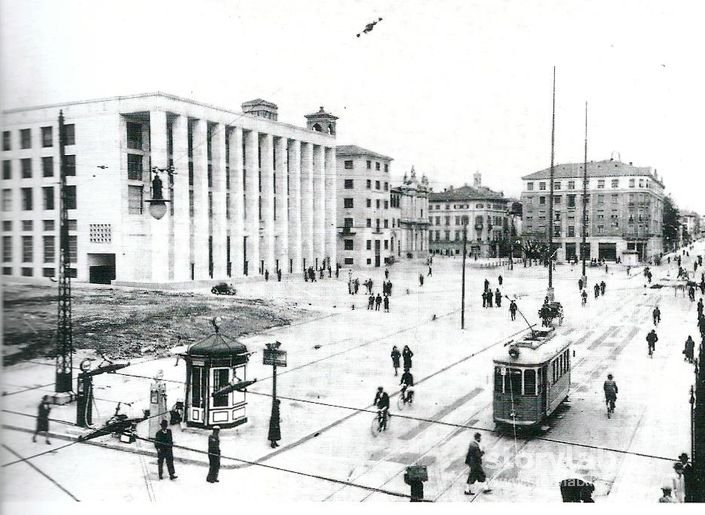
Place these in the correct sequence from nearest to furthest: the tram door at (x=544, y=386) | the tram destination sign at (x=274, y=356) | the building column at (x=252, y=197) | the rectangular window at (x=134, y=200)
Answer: the tram destination sign at (x=274, y=356) < the tram door at (x=544, y=386) < the rectangular window at (x=134, y=200) < the building column at (x=252, y=197)

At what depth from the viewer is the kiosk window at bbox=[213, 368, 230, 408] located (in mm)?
13805

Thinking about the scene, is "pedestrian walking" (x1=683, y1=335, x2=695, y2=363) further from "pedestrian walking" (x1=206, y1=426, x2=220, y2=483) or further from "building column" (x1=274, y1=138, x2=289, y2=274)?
"building column" (x1=274, y1=138, x2=289, y2=274)

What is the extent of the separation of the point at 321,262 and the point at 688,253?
31.4 m

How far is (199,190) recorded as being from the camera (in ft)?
133

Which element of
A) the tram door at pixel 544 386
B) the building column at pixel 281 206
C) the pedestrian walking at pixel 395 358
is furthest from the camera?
the building column at pixel 281 206

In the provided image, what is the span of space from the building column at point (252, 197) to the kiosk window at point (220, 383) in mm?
33043

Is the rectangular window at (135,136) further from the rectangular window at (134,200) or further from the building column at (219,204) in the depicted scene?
the building column at (219,204)

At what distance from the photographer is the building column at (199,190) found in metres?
40.6

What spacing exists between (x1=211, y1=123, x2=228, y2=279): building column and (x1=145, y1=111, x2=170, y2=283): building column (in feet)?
16.7

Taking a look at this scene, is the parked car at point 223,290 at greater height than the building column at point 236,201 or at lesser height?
lesser

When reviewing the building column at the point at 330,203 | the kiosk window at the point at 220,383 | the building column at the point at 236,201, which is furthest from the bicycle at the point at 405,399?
the building column at the point at 330,203

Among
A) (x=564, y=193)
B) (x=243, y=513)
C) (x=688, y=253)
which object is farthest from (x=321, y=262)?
(x=243, y=513)

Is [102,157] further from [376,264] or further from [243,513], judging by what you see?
[376,264]

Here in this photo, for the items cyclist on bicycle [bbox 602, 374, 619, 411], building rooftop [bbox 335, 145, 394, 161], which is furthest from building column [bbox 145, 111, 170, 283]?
building rooftop [bbox 335, 145, 394, 161]
